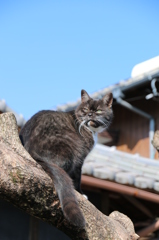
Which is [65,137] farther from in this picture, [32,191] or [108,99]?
[32,191]

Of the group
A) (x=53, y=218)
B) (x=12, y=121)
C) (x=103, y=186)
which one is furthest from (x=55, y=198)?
(x=103, y=186)

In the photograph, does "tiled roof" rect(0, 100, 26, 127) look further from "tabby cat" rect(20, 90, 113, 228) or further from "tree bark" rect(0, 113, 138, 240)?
"tree bark" rect(0, 113, 138, 240)

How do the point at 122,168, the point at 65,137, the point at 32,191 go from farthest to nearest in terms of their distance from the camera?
the point at 122,168 < the point at 65,137 < the point at 32,191

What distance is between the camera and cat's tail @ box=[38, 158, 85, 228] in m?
2.24

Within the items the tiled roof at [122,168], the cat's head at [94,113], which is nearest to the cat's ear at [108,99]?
the cat's head at [94,113]

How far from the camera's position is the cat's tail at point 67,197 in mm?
2240

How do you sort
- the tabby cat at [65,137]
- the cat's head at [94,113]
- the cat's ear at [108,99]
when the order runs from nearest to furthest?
the tabby cat at [65,137] < the cat's head at [94,113] < the cat's ear at [108,99]

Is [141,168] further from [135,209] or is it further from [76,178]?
[76,178]

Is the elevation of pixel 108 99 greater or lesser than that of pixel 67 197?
greater

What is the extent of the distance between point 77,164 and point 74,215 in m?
1.25

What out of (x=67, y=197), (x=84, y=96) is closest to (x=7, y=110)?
(x=84, y=96)

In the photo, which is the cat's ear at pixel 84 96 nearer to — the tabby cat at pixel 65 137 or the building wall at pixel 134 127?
the tabby cat at pixel 65 137

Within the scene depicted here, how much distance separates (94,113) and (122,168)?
7.73 ft

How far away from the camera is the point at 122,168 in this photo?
20.5ft
